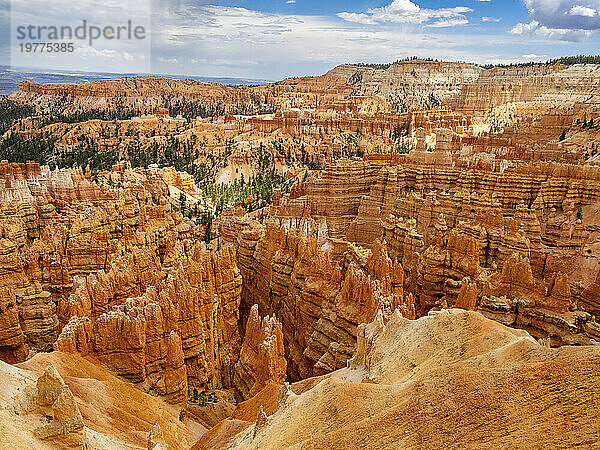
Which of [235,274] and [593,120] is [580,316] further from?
[593,120]

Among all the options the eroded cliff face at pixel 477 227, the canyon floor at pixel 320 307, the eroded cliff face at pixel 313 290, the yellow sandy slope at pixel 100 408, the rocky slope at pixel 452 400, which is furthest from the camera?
the eroded cliff face at pixel 477 227

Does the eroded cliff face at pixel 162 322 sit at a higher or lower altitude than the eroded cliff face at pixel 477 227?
lower

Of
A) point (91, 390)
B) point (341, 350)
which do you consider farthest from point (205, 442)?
point (341, 350)

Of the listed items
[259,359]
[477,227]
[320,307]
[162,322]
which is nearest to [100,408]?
[162,322]

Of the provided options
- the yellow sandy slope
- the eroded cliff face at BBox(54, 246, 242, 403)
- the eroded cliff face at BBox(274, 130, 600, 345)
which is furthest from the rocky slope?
the eroded cliff face at BBox(274, 130, 600, 345)

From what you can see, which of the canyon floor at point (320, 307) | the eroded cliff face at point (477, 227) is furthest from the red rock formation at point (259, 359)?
the eroded cliff face at point (477, 227)

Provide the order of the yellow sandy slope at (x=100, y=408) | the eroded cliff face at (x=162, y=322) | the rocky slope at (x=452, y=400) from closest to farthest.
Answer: the rocky slope at (x=452, y=400) → the yellow sandy slope at (x=100, y=408) → the eroded cliff face at (x=162, y=322)

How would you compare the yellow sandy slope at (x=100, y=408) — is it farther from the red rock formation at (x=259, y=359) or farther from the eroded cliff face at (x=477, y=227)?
the eroded cliff face at (x=477, y=227)

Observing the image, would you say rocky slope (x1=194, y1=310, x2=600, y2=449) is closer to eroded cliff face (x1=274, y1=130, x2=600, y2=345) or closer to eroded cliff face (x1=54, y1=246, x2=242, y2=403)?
eroded cliff face (x1=54, y1=246, x2=242, y2=403)
